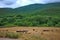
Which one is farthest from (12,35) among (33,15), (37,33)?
(33,15)

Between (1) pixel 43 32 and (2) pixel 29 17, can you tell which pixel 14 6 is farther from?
(1) pixel 43 32

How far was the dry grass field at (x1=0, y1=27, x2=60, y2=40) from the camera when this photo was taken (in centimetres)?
376

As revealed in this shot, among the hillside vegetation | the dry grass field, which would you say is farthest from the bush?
the hillside vegetation

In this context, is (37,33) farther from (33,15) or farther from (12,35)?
(12,35)

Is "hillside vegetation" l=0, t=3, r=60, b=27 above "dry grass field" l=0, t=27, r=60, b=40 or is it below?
above

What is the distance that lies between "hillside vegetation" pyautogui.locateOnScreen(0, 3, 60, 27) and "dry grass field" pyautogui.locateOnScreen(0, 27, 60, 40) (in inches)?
4.1

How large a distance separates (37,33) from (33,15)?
46 cm

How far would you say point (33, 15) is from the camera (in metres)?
4.02

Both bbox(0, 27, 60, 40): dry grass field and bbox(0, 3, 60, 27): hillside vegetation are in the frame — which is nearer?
bbox(0, 27, 60, 40): dry grass field

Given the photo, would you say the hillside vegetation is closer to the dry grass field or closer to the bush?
the dry grass field

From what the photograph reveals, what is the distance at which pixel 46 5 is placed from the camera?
405 cm

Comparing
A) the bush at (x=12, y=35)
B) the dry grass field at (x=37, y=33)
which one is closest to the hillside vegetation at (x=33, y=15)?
the dry grass field at (x=37, y=33)

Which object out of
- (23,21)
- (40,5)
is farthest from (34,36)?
(40,5)

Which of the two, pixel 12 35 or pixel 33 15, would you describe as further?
pixel 33 15
